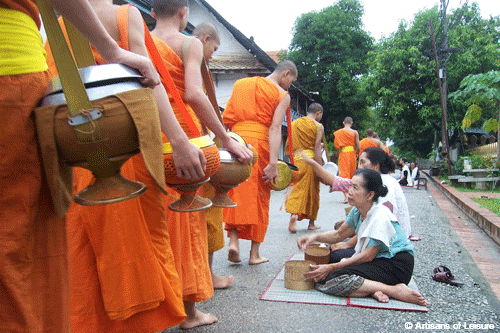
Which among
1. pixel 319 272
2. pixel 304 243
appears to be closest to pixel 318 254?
pixel 304 243

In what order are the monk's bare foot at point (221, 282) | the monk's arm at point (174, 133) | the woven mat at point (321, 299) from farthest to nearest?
the monk's bare foot at point (221, 282), the woven mat at point (321, 299), the monk's arm at point (174, 133)

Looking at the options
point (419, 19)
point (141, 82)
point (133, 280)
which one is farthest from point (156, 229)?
point (419, 19)

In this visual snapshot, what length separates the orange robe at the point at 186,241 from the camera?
7.57 ft

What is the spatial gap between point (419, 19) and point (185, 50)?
27808 mm

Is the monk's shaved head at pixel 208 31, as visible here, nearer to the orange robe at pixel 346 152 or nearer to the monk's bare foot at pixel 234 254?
the monk's bare foot at pixel 234 254

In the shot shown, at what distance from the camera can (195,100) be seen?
7.52 feet

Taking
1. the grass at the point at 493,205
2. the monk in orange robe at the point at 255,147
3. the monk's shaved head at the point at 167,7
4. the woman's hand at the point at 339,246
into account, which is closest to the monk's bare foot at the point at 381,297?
the woman's hand at the point at 339,246

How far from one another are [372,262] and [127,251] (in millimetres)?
2057

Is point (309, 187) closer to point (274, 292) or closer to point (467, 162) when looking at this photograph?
point (274, 292)

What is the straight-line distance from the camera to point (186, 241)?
2.37 metres

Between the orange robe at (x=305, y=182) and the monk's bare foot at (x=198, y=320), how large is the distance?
3544 mm

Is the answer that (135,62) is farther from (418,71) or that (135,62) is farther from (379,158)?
(418,71)

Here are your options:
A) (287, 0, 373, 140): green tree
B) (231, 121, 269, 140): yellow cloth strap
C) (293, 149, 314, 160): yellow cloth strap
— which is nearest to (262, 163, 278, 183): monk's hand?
(231, 121, 269, 140): yellow cloth strap

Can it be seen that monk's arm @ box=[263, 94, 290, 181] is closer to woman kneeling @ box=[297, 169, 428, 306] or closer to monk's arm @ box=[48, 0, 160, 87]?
woman kneeling @ box=[297, 169, 428, 306]
